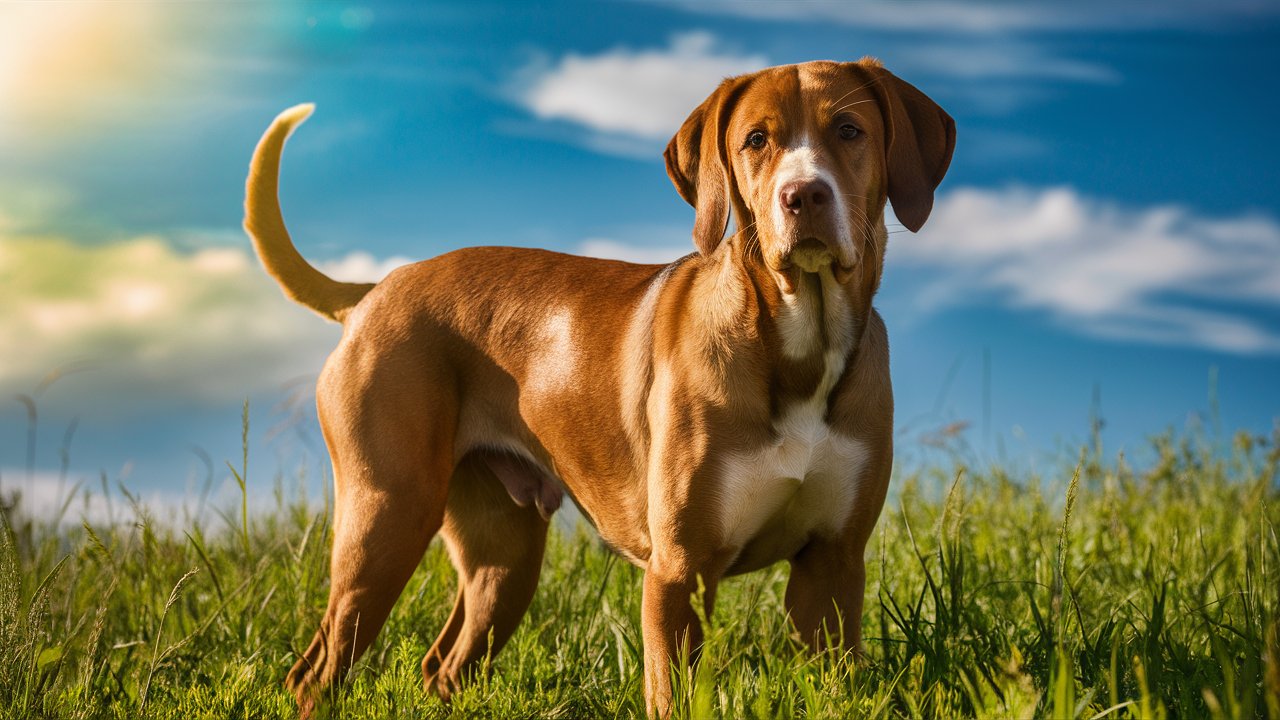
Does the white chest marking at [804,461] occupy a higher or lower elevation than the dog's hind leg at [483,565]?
higher

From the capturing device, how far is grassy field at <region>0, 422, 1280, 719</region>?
302 centimetres

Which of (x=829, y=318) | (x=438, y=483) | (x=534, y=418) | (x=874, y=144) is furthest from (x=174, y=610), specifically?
(x=874, y=144)

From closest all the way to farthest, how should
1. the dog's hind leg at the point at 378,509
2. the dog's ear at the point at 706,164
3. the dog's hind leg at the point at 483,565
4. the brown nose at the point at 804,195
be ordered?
the brown nose at the point at 804,195
the dog's ear at the point at 706,164
the dog's hind leg at the point at 378,509
the dog's hind leg at the point at 483,565

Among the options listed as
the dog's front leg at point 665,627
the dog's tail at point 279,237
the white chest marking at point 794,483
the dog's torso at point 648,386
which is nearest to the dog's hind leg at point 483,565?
the dog's torso at point 648,386

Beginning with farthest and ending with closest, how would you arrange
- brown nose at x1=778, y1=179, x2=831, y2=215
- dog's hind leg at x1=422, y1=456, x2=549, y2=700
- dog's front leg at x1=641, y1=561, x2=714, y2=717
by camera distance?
dog's hind leg at x1=422, y1=456, x2=549, y2=700
dog's front leg at x1=641, y1=561, x2=714, y2=717
brown nose at x1=778, y1=179, x2=831, y2=215

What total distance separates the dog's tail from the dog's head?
164cm

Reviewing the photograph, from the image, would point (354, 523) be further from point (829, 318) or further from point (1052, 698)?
point (1052, 698)

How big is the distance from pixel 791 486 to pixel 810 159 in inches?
39.0

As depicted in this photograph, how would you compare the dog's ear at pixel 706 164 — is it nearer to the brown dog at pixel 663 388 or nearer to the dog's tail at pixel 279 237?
the brown dog at pixel 663 388

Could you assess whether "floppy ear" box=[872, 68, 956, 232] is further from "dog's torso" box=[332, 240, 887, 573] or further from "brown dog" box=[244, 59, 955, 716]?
"dog's torso" box=[332, 240, 887, 573]

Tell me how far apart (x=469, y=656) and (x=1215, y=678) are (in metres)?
2.67

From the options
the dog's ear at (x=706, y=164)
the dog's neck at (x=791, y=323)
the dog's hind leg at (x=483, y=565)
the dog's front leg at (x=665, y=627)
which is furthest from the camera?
the dog's hind leg at (x=483, y=565)

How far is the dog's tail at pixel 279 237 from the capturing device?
14.5 ft

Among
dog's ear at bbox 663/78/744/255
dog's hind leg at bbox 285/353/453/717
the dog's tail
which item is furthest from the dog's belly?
the dog's tail
